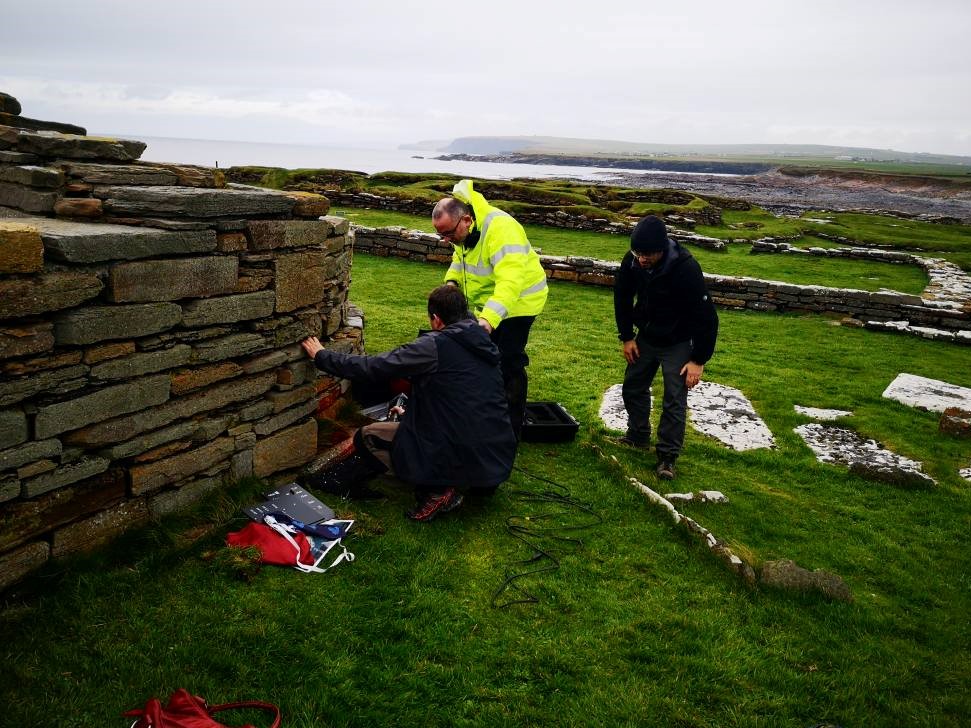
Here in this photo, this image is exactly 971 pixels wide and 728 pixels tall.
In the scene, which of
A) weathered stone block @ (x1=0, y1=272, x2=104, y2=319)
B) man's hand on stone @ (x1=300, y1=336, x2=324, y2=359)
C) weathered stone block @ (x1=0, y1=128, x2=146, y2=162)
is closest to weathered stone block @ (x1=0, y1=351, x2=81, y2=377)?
weathered stone block @ (x1=0, y1=272, x2=104, y2=319)

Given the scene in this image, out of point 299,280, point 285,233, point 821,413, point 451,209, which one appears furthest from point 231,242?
point 821,413

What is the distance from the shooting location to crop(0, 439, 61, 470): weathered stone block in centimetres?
352

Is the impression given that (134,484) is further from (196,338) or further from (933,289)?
(933,289)

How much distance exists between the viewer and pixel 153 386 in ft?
13.9

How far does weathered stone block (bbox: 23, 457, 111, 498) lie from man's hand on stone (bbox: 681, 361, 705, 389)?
16.4 feet

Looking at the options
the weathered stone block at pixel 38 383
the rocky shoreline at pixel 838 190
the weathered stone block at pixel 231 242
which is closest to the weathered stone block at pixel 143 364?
the weathered stone block at pixel 38 383

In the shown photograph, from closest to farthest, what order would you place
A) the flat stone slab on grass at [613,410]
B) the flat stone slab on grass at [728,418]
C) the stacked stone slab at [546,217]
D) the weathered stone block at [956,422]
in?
the flat stone slab on grass at [728,418] < the flat stone slab on grass at [613,410] < the weathered stone block at [956,422] < the stacked stone slab at [546,217]

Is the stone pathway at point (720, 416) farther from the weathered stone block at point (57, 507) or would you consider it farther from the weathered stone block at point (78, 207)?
the weathered stone block at point (78, 207)

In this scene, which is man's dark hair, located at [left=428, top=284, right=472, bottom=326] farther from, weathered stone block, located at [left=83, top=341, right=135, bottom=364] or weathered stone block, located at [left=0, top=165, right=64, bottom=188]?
weathered stone block, located at [left=0, top=165, right=64, bottom=188]

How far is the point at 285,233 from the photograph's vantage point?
5039 millimetres

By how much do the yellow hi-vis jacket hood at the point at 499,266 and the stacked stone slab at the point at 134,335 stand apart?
1427 mm

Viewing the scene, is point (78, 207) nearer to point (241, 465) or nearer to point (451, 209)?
point (241, 465)

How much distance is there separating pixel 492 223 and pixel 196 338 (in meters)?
2.77

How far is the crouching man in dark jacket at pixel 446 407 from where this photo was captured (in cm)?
493
